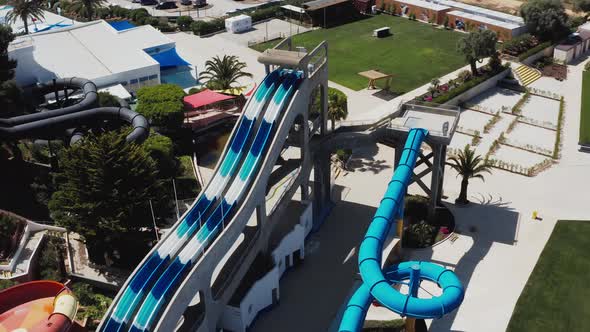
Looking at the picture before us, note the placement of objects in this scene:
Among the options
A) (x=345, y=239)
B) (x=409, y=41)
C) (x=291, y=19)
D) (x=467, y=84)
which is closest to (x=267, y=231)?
(x=345, y=239)

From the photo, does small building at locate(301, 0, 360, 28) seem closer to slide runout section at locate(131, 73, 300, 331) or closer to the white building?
the white building

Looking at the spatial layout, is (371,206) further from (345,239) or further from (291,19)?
(291,19)

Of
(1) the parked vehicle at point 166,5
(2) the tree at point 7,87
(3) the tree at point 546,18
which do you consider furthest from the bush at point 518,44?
(2) the tree at point 7,87

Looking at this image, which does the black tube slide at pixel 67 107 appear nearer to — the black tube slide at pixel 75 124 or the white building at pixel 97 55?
the black tube slide at pixel 75 124

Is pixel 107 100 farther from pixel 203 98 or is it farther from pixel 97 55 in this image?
pixel 97 55

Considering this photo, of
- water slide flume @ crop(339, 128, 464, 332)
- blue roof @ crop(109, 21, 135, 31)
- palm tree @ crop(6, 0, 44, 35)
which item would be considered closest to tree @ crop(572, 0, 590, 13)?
blue roof @ crop(109, 21, 135, 31)

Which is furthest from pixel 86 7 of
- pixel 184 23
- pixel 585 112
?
pixel 585 112
